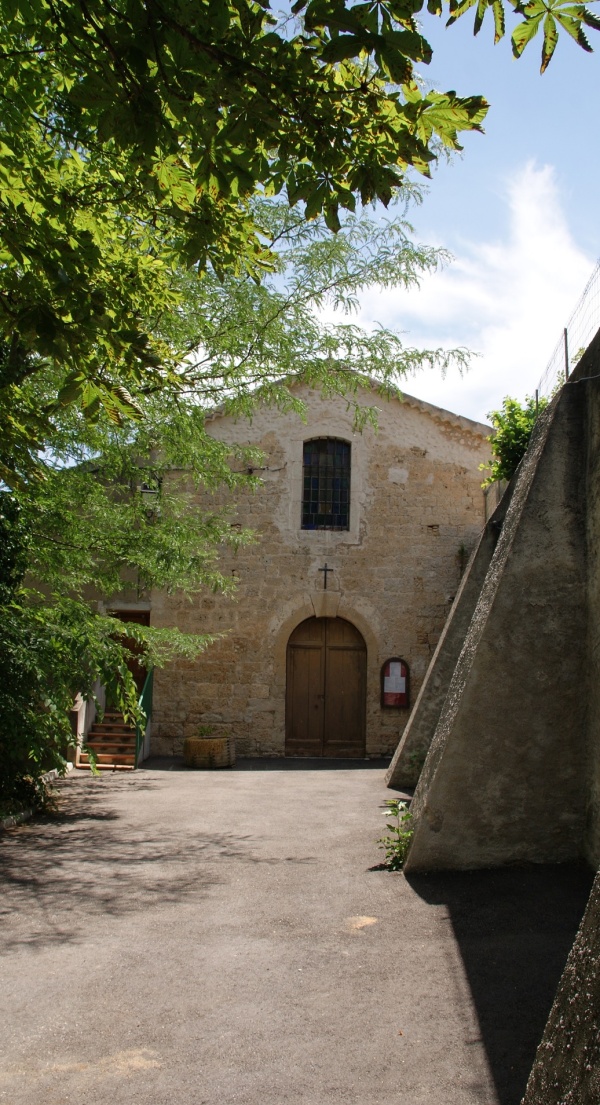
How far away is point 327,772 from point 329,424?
6340 millimetres

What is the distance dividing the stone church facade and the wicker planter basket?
4.21 feet

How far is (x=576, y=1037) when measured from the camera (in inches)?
84.3

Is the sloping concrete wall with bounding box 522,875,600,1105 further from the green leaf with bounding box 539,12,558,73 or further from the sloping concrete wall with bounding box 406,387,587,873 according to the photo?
the sloping concrete wall with bounding box 406,387,587,873

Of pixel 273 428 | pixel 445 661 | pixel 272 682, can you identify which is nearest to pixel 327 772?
pixel 272 682

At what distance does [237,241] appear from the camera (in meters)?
4.40

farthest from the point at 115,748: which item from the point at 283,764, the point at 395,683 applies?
the point at 395,683

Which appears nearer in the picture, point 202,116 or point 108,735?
point 202,116

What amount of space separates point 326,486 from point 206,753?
525 centimetres

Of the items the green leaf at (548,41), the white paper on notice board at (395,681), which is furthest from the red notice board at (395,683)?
the green leaf at (548,41)

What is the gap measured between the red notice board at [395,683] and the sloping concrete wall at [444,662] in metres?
4.57

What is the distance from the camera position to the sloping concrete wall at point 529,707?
17.6ft

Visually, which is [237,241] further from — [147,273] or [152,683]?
[152,683]

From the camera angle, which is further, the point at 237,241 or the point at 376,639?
the point at 376,639

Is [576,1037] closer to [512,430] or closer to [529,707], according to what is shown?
[529,707]
